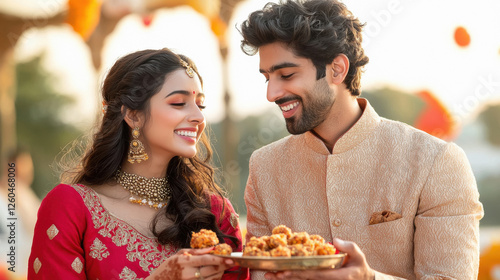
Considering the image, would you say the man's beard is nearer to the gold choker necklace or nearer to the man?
the man

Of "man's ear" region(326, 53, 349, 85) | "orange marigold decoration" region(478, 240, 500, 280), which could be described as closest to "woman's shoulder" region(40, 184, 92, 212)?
"man's ear" region(326, 53, 349, 85)

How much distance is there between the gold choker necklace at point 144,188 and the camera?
2.94 m

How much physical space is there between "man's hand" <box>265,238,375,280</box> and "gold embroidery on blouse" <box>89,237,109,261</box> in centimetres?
94

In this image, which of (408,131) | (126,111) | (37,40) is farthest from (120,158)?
(37,40)

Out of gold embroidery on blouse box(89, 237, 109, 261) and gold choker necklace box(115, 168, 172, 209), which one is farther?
gold choker necklace box(115, 168, 172, 209)

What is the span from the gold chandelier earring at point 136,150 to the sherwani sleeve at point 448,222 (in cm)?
137

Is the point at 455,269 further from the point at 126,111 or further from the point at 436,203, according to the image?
the point at 126,111

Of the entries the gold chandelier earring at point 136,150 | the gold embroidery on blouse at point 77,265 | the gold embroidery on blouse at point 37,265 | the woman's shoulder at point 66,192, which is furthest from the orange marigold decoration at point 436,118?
the gold embroidery on blouse at point 37,265

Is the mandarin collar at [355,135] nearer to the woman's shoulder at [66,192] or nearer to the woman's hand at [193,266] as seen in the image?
the woman's hand at [193,266]

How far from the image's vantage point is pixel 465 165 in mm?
2629

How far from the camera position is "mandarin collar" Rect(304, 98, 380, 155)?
2.79 m

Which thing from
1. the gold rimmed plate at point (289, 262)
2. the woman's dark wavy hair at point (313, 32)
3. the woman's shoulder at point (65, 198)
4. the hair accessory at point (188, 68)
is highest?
the woman's dark wavy hair at point (313, 32)

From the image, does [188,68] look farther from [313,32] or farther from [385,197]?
[385,197]

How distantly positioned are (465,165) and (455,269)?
18.7 inches
